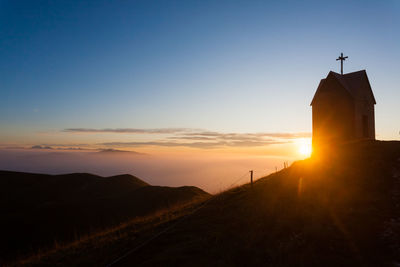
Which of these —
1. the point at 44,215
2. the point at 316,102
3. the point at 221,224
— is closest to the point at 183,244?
the point at 221,224

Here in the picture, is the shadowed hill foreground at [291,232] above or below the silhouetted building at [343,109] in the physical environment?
below

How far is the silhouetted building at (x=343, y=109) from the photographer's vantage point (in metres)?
20.3

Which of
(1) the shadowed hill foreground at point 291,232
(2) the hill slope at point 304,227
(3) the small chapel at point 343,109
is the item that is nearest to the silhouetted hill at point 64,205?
(1) the shadowed hill foreground at point 291,232

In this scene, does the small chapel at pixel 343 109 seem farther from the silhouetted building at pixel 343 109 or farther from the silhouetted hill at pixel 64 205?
the silhouetted hill at pixel 64 205

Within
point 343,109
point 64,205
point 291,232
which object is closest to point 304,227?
point 291,232

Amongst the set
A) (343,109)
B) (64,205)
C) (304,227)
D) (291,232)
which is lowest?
(64,205)

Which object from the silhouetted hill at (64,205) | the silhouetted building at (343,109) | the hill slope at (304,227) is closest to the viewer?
the hill slope at (304,227)

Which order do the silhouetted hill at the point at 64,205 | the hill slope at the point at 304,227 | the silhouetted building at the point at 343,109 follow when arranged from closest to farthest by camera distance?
the hill slope at the point at 304,227, the silhouetted building at the point at 343,109, the silhouetted hill at the point at 64,205

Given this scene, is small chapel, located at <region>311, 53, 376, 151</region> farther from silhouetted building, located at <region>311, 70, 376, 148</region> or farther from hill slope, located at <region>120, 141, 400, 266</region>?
hill slope, located at <region>120, 141, 400, 266</region>

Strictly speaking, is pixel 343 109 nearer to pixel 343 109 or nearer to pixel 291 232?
pixel 343 109

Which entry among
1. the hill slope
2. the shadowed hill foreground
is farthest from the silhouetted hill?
the hill slope

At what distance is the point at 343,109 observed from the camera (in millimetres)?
20719

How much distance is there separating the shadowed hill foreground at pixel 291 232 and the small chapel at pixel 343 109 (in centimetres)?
611

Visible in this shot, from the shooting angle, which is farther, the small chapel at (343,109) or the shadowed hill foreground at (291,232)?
the small chapel at (343,109)
